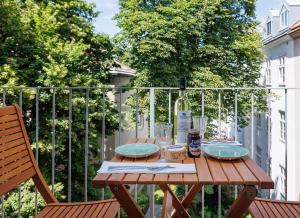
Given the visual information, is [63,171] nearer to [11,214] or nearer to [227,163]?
[11,214]

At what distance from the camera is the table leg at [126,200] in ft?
3.65

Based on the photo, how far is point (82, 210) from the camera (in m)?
1.54

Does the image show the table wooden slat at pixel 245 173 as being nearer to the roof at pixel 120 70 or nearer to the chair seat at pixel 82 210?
the chair seat at pixel 82 210

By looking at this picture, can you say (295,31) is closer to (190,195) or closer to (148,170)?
(190,195)

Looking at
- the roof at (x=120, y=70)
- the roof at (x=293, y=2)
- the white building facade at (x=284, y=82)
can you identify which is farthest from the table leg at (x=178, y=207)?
the roof at (x=293, y=2)

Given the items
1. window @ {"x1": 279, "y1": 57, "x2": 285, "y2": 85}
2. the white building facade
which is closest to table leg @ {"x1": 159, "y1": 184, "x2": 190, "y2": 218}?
the white building facade

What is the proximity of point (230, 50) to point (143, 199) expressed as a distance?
6422mm

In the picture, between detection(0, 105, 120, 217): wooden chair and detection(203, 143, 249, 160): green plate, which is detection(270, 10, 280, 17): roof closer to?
detection(203, 143, 249, 160): green plate

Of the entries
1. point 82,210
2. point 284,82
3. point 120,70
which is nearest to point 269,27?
point 284,82

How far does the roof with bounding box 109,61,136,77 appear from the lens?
11070mm

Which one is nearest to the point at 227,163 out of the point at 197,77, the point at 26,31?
the point at 26,31

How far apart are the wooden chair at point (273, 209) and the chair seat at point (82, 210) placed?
64 centimetres

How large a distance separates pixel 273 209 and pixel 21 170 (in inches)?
48.0

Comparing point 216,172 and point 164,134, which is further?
point 164,134
